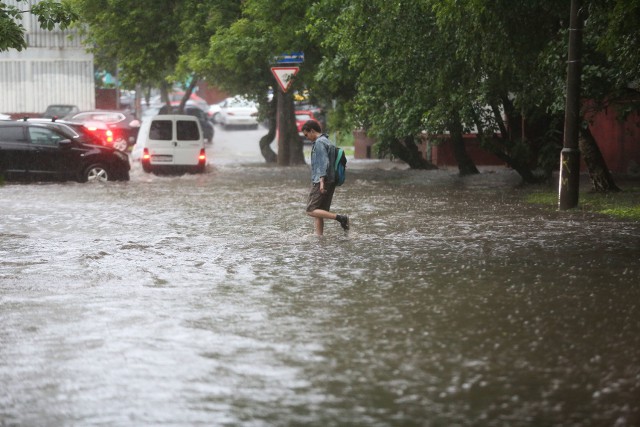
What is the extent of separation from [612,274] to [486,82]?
11.2 m

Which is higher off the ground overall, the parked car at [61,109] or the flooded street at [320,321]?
the parked car at [61,109]

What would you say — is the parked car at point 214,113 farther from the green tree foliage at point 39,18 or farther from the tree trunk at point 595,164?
the green tree foliage at point 39,18

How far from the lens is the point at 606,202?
20.0m

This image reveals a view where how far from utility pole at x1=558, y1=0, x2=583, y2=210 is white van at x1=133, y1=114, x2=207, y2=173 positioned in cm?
1418

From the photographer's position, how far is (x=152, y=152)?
31.1m

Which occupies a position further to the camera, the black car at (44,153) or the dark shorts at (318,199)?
the black car at (44,153)

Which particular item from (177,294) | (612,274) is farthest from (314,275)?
(612,274)

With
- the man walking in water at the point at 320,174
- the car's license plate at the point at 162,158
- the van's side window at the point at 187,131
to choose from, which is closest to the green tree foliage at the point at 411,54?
the van's side window at the point at 187,131

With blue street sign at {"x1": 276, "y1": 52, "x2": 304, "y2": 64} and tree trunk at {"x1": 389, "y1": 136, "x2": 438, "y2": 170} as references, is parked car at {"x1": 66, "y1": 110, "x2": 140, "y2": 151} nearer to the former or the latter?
blue street sign at {"x1": 276, "y1": 52, "x2": 304, "y2": 64}

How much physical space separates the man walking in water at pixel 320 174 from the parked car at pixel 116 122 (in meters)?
25.6

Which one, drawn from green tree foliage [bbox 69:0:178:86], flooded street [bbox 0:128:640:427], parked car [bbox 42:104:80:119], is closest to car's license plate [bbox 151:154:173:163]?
green tree foliage [bbox 69:0:178:86]

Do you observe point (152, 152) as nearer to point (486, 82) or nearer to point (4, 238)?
point (486, 82)

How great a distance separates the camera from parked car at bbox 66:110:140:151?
4162 centimetres

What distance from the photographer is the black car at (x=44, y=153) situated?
27.7m
